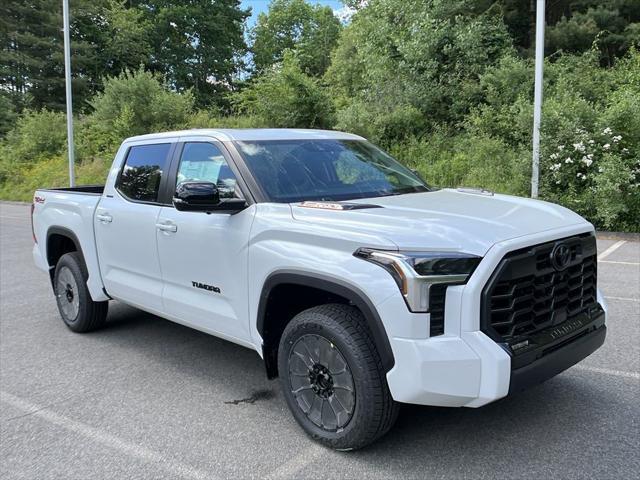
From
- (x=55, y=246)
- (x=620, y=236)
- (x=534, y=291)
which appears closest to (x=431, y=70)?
(x=620, y=236)

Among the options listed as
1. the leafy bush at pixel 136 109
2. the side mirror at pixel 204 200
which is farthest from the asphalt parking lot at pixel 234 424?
the leafy bush at pixel 136 109

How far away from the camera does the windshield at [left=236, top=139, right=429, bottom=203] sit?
12.6ft

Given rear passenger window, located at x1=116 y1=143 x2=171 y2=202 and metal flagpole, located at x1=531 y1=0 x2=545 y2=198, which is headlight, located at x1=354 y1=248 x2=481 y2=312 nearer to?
rear passenger window, located at x1=116 y1=143 x2=171 y2=202

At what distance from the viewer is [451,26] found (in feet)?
64.2

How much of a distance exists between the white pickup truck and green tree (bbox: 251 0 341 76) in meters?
52.5

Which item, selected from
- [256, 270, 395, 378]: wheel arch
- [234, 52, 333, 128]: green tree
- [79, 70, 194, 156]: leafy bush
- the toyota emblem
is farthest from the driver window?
[79, 70, 194, 156]: leafy bush

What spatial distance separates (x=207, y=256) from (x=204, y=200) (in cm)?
51

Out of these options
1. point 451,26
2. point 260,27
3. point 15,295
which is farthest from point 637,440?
point 260,27

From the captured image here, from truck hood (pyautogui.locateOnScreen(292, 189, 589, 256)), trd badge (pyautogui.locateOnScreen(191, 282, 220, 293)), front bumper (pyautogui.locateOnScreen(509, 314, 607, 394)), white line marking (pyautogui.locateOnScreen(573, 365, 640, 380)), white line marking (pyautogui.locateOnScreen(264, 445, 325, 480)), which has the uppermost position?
truck hood (pyautogui.locateOnScreen(292, 189, 589, 256))

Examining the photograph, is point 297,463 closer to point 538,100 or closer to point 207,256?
point 207,256

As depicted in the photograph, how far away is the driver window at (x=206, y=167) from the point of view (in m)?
3.91

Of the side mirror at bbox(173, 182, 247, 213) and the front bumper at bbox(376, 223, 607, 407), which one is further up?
the side mirror at bbox(173, 182, 247, 213)

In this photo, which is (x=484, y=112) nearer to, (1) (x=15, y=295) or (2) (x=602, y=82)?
(2) (x=602, y=82)

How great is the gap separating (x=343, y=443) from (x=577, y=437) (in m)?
1.36
